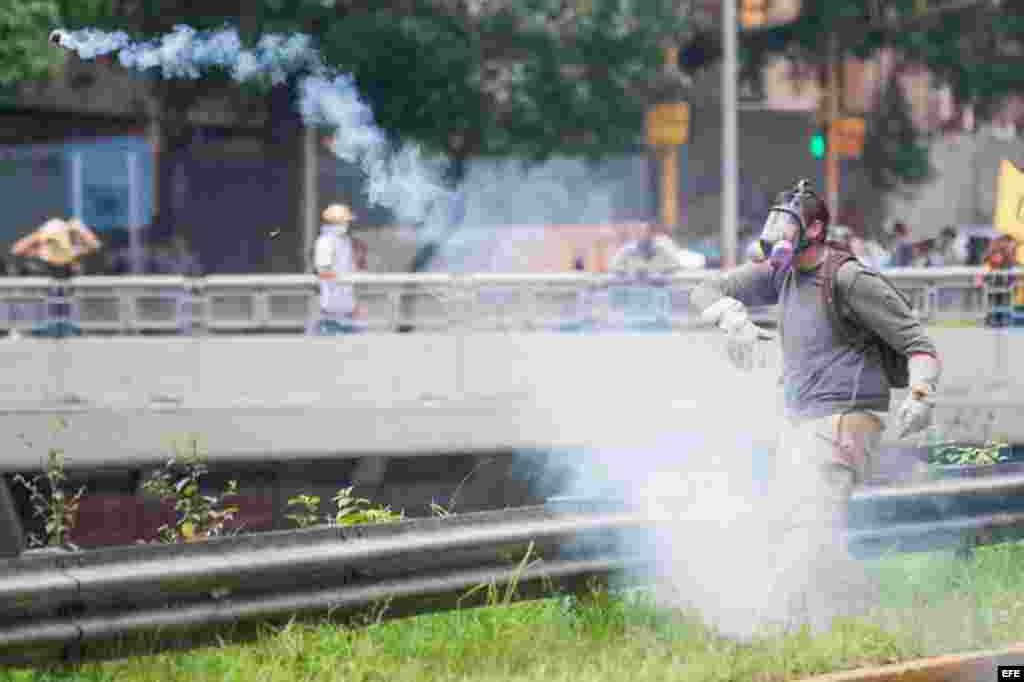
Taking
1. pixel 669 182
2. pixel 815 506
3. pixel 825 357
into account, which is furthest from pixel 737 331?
pixel 669 182

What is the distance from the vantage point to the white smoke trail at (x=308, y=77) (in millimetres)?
10914

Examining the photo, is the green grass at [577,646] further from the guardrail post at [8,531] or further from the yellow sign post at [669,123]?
the yellow sign post at [669,123]

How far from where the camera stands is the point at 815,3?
106ft

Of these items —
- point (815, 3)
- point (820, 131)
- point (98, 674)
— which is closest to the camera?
point (98, 674)

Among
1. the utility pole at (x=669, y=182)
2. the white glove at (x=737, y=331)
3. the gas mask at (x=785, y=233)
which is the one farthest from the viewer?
the utility pole at (x=669, y=182)

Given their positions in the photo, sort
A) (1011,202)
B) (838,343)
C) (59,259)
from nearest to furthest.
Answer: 1. (838,343)
2. (1011,202)
3. (59,259)

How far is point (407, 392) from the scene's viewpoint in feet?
54.8

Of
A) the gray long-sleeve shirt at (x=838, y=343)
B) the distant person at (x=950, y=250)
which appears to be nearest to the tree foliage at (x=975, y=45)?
the distant person at (x=950, y=250)

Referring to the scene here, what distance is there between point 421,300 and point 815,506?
35.3 feet

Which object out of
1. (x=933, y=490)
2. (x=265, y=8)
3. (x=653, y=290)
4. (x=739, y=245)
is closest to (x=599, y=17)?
(x=739, y=245)

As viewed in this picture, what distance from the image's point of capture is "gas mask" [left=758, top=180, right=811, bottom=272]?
7.03m

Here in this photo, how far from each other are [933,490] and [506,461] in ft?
28.8

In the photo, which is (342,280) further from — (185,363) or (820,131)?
(820,131)

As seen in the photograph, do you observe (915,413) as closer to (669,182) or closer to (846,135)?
(846,135)
